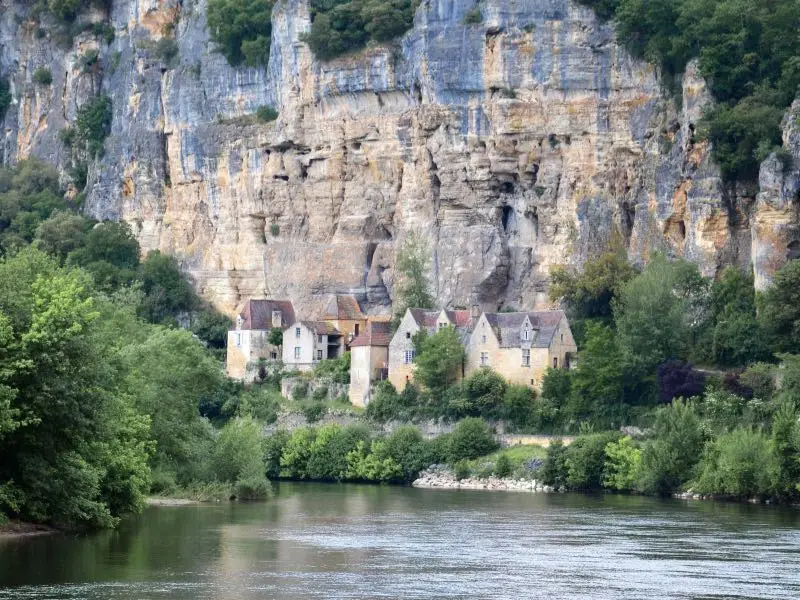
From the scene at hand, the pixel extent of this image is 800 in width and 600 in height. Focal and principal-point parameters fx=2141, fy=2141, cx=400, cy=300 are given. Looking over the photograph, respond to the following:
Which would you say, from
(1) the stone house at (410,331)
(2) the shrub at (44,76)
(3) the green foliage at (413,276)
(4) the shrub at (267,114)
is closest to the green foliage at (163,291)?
(4) the shrub at (267,114)

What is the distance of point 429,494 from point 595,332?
42.2 ft

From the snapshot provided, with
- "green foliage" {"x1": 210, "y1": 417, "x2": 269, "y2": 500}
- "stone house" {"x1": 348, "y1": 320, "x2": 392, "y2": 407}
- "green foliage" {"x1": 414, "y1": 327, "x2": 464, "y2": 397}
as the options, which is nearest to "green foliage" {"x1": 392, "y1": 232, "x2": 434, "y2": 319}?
"stone house" {"x1": 348, "y1": 320, "x2": 392, "y2": 407}

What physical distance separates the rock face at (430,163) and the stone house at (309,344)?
315 centimetres

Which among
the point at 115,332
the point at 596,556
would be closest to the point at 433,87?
the point at 115,332

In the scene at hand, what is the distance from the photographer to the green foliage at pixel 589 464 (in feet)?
273

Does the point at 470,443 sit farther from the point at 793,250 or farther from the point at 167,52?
the point at 167,52

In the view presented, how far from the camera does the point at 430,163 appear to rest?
4099 inches

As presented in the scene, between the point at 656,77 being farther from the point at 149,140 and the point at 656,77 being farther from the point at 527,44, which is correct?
the point at 149,140

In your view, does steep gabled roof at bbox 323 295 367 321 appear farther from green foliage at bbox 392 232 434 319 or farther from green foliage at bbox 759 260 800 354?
green foliage at bbox 759 260 800 354

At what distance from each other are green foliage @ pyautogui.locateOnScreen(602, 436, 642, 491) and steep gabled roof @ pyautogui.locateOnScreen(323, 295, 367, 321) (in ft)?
81.8

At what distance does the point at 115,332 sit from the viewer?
6644 cm

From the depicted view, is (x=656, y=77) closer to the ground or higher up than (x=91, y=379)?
higher up

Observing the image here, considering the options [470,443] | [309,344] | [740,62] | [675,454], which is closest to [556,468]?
[470,443]

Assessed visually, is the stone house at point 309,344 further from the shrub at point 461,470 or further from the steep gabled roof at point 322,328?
the shrub at point 461,470
